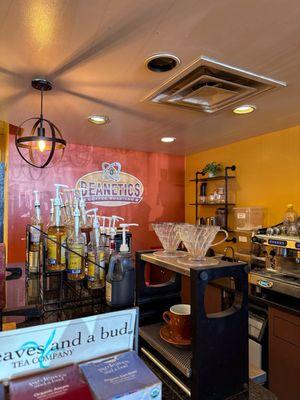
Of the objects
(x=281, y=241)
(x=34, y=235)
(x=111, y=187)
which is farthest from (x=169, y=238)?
(x=111, y=187)

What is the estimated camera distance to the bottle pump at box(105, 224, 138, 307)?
945 mm

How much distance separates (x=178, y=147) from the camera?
365 cm

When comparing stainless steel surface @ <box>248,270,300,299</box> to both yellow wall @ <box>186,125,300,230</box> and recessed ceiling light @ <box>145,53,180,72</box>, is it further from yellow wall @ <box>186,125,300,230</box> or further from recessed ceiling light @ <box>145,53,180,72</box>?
recessed ceiling light @ <box>145,53,180,72</box>

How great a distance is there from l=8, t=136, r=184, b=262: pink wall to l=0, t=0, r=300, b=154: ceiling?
3.37ft

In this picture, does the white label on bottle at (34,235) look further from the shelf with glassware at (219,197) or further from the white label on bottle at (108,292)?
the shelf with glassware at (219,197)

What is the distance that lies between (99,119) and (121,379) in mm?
2114

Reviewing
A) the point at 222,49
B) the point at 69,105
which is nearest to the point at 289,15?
the point at 222,49

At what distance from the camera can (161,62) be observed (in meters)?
1.49

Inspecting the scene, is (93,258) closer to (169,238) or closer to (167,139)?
(169,238)

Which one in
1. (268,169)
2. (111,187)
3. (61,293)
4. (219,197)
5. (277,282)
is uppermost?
(268,169)

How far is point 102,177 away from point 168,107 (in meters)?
1.70

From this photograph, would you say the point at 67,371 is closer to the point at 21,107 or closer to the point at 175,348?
the point at 175,348

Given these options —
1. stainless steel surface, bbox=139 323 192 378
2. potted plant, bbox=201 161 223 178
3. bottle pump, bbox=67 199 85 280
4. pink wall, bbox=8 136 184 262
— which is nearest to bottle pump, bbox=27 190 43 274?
bottle pump, bbox=67 199 85 280

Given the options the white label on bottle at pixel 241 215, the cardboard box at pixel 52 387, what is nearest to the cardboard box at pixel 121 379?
the cardboard box at pixel 52 387
